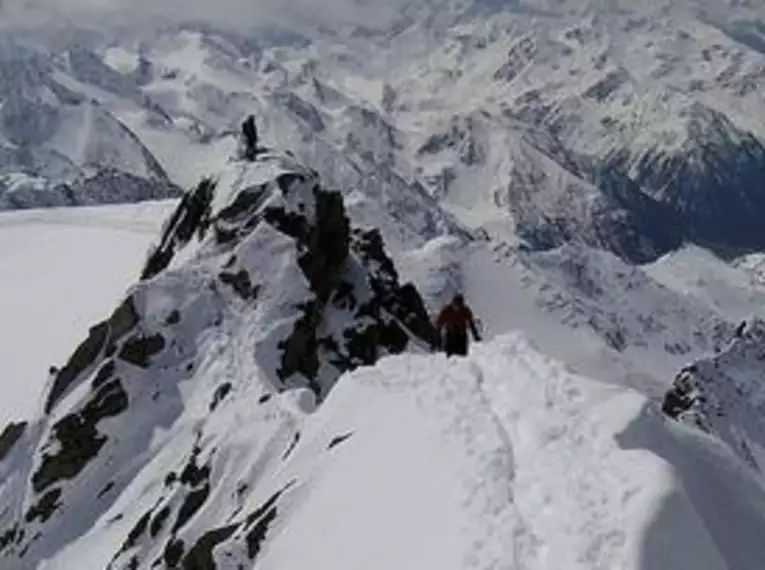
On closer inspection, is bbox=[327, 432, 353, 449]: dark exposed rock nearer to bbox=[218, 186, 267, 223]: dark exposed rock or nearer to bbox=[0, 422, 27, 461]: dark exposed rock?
bbox=[0, 422, 27, 461]: dark exposed rock

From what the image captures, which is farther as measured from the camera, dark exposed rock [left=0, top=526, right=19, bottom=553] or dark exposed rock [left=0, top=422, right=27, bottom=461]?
dark exposed rock [left=0, top=422, right=27, bottom=461]

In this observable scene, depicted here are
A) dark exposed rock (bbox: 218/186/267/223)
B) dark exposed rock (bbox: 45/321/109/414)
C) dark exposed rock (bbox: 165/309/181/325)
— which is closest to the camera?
dark exposed rock (bbox: 45/321/109/414)

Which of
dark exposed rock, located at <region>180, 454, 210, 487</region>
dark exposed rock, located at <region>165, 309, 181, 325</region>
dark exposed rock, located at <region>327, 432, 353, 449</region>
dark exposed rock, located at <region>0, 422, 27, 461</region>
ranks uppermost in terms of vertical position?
dark exposed rock, located at <region>327, 432, 353, 449</region>

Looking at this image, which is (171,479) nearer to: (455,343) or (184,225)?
(455,343)

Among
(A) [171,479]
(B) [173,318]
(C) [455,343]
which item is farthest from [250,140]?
(C) [455,343]

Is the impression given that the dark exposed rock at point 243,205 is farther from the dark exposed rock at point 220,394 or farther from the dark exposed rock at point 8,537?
the dark exposed rock at point 8,537

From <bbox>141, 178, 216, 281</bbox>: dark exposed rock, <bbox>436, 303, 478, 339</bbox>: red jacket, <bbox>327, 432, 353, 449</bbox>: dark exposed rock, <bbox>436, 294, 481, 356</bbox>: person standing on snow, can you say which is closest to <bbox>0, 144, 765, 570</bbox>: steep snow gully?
<bbox>141, 178, 216, 281</bbox>: dark exposed rock
